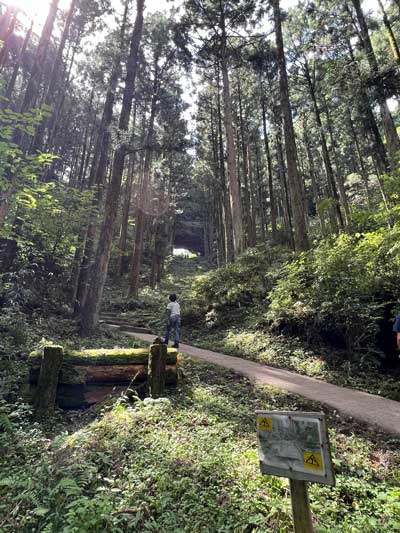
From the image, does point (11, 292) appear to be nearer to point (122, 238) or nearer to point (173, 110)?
point (122, 238)

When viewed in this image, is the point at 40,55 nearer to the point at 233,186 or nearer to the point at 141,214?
the point at 141,214

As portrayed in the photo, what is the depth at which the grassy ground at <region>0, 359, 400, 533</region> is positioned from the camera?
262 centimetres

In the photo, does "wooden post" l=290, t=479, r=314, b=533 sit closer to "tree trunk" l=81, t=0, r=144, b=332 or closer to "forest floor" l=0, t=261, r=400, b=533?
"forest floor" l=0, t=261, r=400, b=533

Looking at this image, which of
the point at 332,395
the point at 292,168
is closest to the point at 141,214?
the point at 292,168

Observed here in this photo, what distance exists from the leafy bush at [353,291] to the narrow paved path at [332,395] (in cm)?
144

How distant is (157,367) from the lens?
5586mm

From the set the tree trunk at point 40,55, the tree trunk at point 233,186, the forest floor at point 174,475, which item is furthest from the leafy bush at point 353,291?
the tree trunk at point 40,55

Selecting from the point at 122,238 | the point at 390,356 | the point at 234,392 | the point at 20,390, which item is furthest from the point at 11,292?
the point at 122,238

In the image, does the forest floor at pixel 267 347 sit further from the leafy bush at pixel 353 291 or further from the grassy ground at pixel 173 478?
the grassy ground at pixel 173 478

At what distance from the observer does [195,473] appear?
3.21 metres

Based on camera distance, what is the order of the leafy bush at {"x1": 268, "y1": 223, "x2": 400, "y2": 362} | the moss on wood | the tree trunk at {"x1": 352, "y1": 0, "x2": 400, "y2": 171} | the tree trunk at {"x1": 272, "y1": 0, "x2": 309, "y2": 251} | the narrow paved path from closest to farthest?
1. the narrow paved path
2. the moss on wood
3. the leafy bush at {"x1": 268, "y1": 223, "x2": 400, "y2": 362}
4. the tree trunk at {"x1": 272, "y1": 0, "x2": 309, "y2": 251}
5. the tree trunk at {"x1": 352, "y1": 0, "x2": 400, "y2": 171}

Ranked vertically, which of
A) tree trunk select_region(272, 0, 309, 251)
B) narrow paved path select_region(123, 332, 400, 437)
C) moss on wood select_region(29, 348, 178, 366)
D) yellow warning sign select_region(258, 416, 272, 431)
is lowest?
narrow paved path select_region(123, 332, 400, 437)

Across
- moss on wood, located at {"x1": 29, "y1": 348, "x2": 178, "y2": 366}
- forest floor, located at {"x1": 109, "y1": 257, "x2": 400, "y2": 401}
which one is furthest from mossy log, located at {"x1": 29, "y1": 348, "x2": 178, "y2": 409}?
forest floor, located at {"x1": 109, "y1": 257, "x2": 400, "y2": 401}

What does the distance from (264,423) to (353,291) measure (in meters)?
5.65
